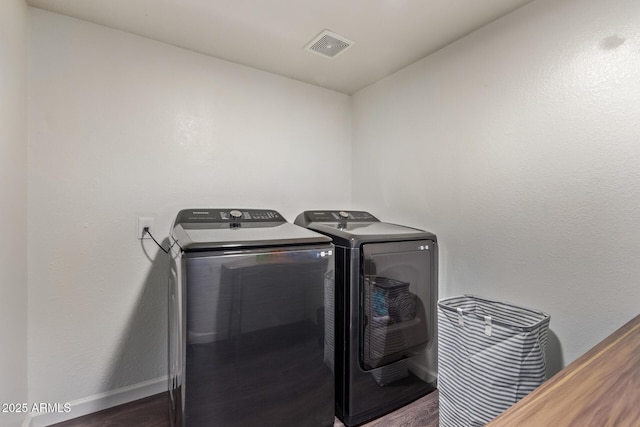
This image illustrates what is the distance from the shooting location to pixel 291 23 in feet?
5.50

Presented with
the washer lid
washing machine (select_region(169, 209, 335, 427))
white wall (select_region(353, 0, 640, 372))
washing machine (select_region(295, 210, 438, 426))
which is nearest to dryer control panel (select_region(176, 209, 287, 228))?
the washer lid

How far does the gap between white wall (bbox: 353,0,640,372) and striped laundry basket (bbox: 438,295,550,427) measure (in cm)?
21

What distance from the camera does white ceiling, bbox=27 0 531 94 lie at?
153 centimetres

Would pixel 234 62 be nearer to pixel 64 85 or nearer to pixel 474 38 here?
pixel 64 85

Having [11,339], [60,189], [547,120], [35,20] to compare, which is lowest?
[11,339]

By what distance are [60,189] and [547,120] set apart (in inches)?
99.7

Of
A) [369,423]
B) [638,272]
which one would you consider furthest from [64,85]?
[638,272]

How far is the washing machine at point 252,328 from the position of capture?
118cm

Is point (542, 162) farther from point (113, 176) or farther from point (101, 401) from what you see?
point (101, 401)

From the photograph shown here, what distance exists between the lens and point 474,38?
176cm

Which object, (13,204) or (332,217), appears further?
(332,217)

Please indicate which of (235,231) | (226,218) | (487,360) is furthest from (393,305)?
(226,218)

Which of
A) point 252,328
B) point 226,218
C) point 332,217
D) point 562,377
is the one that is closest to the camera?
point 562,377

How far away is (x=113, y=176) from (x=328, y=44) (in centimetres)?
153
